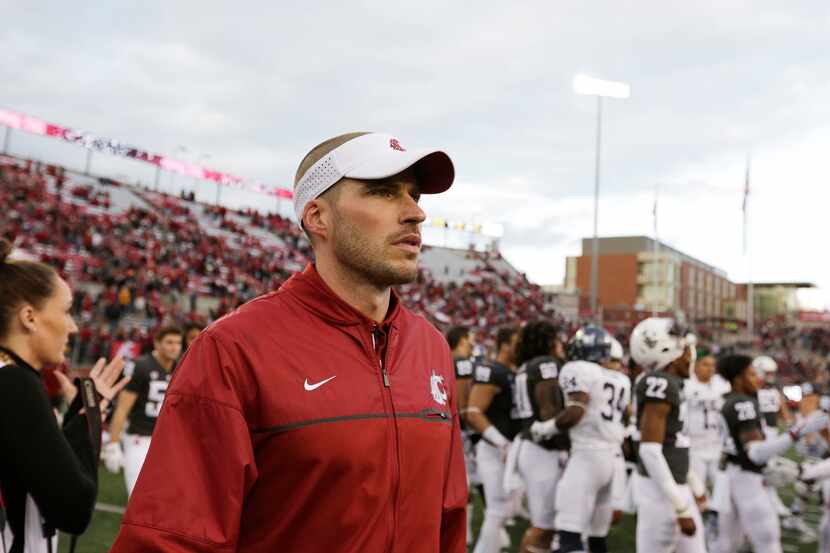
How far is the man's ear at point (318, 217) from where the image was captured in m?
1.97

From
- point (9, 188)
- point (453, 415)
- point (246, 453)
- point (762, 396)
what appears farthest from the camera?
point (9, 188)

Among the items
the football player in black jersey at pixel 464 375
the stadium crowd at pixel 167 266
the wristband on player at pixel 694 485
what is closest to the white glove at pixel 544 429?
the wristband on player at pixel 694 485

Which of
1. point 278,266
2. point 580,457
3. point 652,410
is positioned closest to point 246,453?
point 652,410

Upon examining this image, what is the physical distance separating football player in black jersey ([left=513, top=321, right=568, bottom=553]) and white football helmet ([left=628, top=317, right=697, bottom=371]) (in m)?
0.75

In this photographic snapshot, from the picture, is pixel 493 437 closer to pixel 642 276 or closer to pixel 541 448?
pixel 541 448

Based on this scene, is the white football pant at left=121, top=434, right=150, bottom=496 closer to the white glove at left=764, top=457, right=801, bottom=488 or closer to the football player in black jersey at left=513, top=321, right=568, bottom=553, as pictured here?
the football player in black jersey at left=513, top=321, right=568, bottom=553

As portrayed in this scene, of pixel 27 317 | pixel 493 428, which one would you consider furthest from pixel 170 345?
pixel 27 317

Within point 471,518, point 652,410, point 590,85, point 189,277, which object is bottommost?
point 471,518

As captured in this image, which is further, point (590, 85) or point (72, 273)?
point (590, 85)

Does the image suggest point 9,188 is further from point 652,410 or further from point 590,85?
point 652,410

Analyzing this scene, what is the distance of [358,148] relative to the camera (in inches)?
75.3

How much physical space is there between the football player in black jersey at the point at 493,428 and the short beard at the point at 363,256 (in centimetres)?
456

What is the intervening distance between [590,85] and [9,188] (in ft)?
82.7

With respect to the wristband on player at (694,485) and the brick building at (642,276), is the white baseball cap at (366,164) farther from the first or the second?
the brick building at (642,276)
